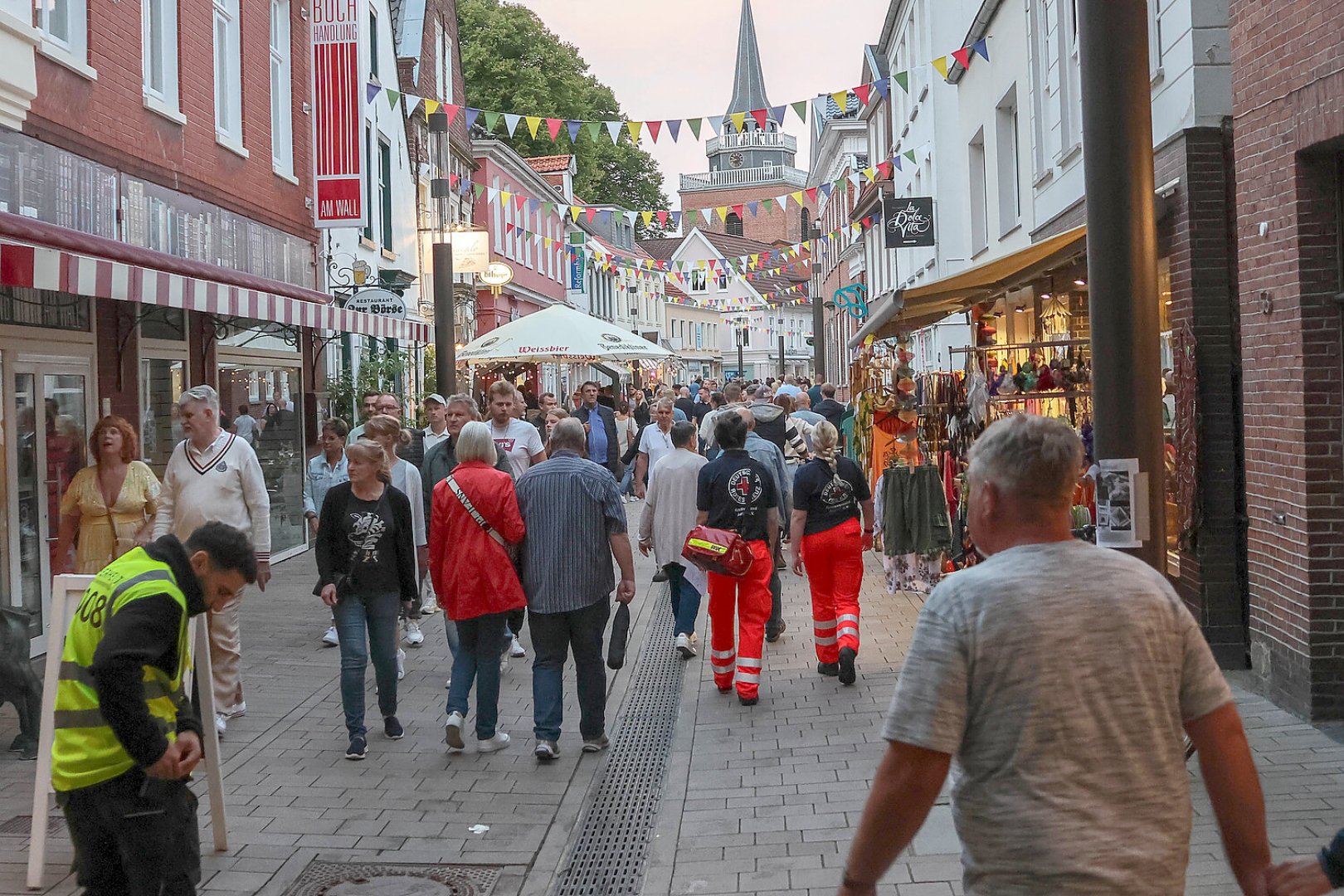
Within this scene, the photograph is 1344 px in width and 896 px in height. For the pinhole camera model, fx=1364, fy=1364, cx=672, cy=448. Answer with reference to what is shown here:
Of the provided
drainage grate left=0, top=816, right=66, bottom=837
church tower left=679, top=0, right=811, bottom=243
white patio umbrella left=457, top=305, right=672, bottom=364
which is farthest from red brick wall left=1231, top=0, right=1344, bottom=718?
church tower left=679, top=0, right=811, bottom=243

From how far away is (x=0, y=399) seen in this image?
30.9ft

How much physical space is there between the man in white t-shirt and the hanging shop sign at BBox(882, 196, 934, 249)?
43.1ft

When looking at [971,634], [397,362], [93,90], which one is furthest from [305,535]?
[971,634]

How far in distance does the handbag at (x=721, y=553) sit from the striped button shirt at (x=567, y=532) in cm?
98

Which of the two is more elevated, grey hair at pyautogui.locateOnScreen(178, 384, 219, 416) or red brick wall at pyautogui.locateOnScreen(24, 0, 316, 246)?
red brick wall at pyautogui.locateOnScreen(24, 0, 316, 246)

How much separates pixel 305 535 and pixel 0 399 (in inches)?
296

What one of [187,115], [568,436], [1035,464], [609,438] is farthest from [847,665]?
[187,115]

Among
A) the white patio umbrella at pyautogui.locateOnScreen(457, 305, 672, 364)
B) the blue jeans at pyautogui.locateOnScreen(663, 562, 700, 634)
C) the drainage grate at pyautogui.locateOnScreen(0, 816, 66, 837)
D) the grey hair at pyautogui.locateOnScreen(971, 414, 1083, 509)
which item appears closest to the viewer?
the grey hair at pyautogui.locateOnScreen(971, 414, 1083, 509)

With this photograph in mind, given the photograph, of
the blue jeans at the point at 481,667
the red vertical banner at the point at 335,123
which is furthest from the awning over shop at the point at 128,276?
the red vertical banner at the point at 335,123

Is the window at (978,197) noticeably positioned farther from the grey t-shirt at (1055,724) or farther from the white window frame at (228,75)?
the grey t-shirt at (1055,724)

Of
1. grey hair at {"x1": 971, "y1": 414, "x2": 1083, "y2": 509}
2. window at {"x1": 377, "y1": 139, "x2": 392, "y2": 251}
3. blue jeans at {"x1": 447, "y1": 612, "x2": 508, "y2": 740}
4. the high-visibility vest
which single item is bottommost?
blue jeans at {"x1": 447, "y1": 612, "x2": 508, "y2": 740}

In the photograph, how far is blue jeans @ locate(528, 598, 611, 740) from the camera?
23.7ft

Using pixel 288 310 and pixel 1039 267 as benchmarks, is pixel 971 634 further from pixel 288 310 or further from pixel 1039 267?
pixel 288 310

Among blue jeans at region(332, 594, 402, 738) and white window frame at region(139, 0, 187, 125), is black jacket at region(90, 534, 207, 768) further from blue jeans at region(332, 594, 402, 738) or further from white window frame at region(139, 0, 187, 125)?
white window frame at region(139, 0, 187, 125)
